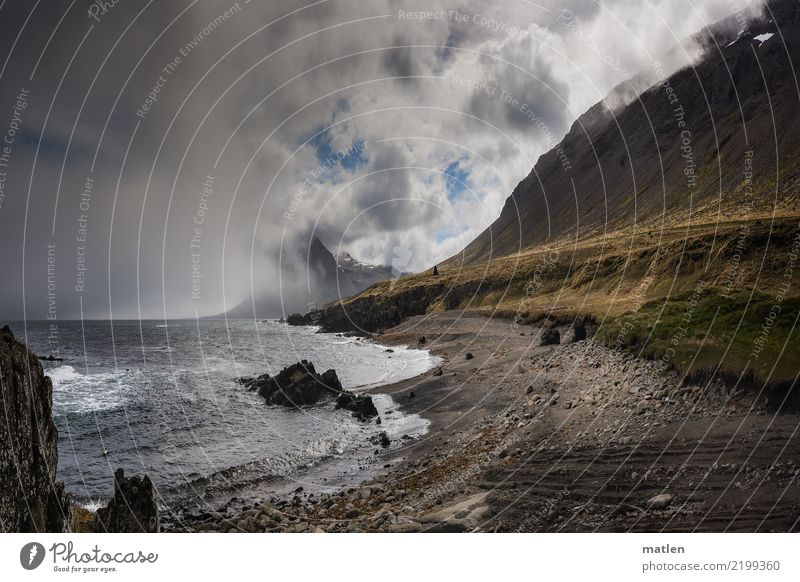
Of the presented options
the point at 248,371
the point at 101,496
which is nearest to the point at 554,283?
the point at 248,371

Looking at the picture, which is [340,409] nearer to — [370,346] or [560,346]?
[560,346]

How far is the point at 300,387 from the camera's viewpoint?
3366 cm

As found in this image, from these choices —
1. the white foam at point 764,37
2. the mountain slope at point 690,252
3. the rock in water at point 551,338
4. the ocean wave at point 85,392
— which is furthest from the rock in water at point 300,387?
the white foam at point 764,37

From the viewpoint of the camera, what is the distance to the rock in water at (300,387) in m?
33.1

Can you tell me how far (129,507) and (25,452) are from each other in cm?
329

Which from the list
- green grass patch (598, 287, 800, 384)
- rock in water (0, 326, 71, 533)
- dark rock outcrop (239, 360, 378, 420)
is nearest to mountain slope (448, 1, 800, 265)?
green grass patch (598, 287, 800, 384)

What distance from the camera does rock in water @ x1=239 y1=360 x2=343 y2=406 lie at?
33.1m

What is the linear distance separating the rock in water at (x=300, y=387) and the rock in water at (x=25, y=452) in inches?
957

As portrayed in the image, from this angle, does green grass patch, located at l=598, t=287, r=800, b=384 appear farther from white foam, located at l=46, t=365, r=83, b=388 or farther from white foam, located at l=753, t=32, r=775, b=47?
white foam, located at l=753, t=32, r=775, b=47

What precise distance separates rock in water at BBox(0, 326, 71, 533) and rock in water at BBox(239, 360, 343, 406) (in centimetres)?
2431

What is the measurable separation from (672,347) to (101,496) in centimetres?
2439

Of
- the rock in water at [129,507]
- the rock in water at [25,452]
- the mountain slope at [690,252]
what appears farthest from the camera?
the mountain slope at [690,252]

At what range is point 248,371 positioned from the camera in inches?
2045

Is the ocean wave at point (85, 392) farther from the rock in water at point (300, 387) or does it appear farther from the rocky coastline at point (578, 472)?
the rocky coastline at point (578, 472)
